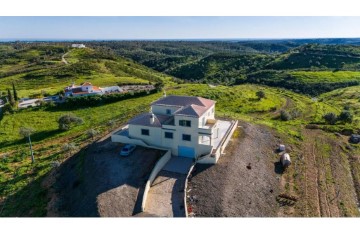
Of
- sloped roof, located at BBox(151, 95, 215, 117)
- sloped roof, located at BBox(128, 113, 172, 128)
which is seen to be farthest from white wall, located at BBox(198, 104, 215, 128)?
sloped roof, located at BBox(128, 113, 172, 128)

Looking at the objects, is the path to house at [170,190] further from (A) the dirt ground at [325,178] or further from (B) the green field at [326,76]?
(B) the green field at [326,76]

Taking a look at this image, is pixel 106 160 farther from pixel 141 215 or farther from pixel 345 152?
pixel 345 152

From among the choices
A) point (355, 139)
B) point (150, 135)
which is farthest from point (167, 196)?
point (355, 139)

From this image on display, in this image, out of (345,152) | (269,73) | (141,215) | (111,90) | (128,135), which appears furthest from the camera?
(269,73)

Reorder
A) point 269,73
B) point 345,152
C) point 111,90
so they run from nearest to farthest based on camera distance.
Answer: point 345,152, point 111,90, point 269,73

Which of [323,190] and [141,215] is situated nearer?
[141,215]

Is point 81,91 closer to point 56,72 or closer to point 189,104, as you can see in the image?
point 56,72

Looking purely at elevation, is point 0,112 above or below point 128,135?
below

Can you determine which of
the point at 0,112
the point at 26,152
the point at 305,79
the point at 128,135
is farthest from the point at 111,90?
the point at 305,79

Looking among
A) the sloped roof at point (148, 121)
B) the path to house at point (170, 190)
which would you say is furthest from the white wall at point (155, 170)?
the sloped roof at point (148, 121)
